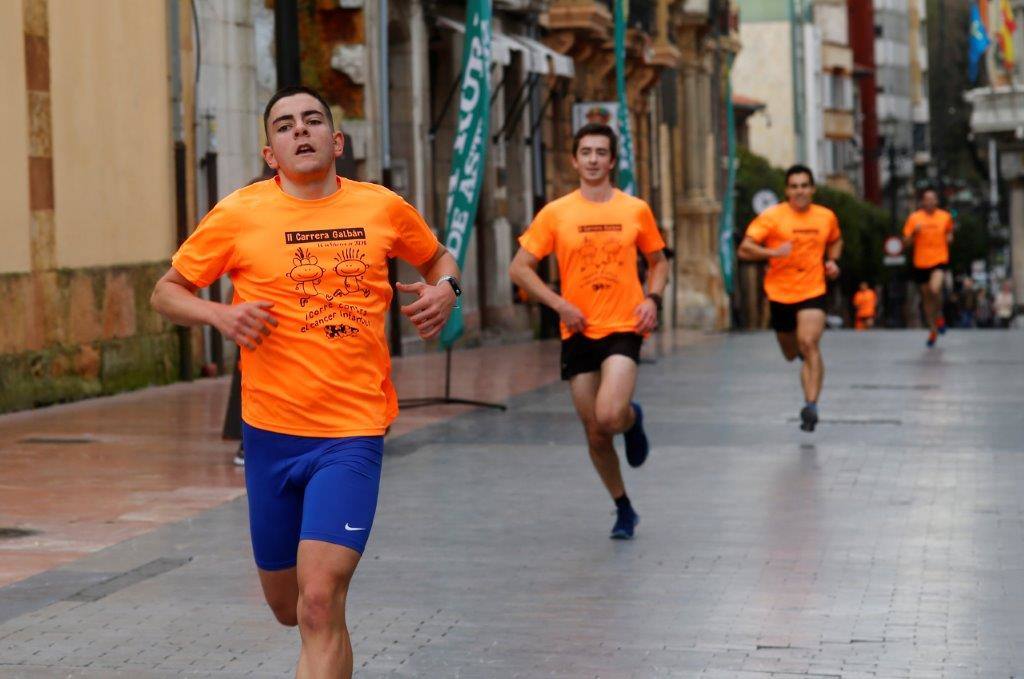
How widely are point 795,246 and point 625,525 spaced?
5.95 metres

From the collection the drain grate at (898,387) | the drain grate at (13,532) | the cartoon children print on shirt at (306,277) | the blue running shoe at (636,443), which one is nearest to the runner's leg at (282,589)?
the cartoon children print on shirt at (306,277)

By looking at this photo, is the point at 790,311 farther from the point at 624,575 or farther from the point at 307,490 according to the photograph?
the point at 307,490

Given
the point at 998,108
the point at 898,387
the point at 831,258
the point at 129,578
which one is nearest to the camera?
the point at 129,578

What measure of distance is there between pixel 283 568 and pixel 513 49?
25.9 metres

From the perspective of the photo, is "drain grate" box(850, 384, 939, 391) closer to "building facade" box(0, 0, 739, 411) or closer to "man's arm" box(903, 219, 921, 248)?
"building facade" box(0, 0, 739, 411)

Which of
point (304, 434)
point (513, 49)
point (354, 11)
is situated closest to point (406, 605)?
point (304, 434)

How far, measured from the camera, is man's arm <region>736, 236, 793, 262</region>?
49.9 ft

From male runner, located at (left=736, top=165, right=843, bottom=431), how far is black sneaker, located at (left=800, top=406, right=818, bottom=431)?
0.52 metres

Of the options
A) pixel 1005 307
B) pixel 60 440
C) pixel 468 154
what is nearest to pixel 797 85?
pixel 1005 307

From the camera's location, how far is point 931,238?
27250 millimetres

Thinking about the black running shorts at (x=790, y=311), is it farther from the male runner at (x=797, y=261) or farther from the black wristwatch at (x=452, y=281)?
the black wristwatch at (x=452, y=281)

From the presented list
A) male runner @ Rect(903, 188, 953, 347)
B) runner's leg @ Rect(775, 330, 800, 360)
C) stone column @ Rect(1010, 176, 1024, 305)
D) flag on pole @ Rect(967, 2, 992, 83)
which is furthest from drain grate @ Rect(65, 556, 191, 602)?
stone column @ Rect(1010, 176, 1024, 305)

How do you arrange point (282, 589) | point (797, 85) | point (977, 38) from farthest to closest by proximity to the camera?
point (797, 85) → point (977, 38) → point (282, 589)

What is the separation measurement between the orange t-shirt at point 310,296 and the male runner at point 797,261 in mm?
9540
